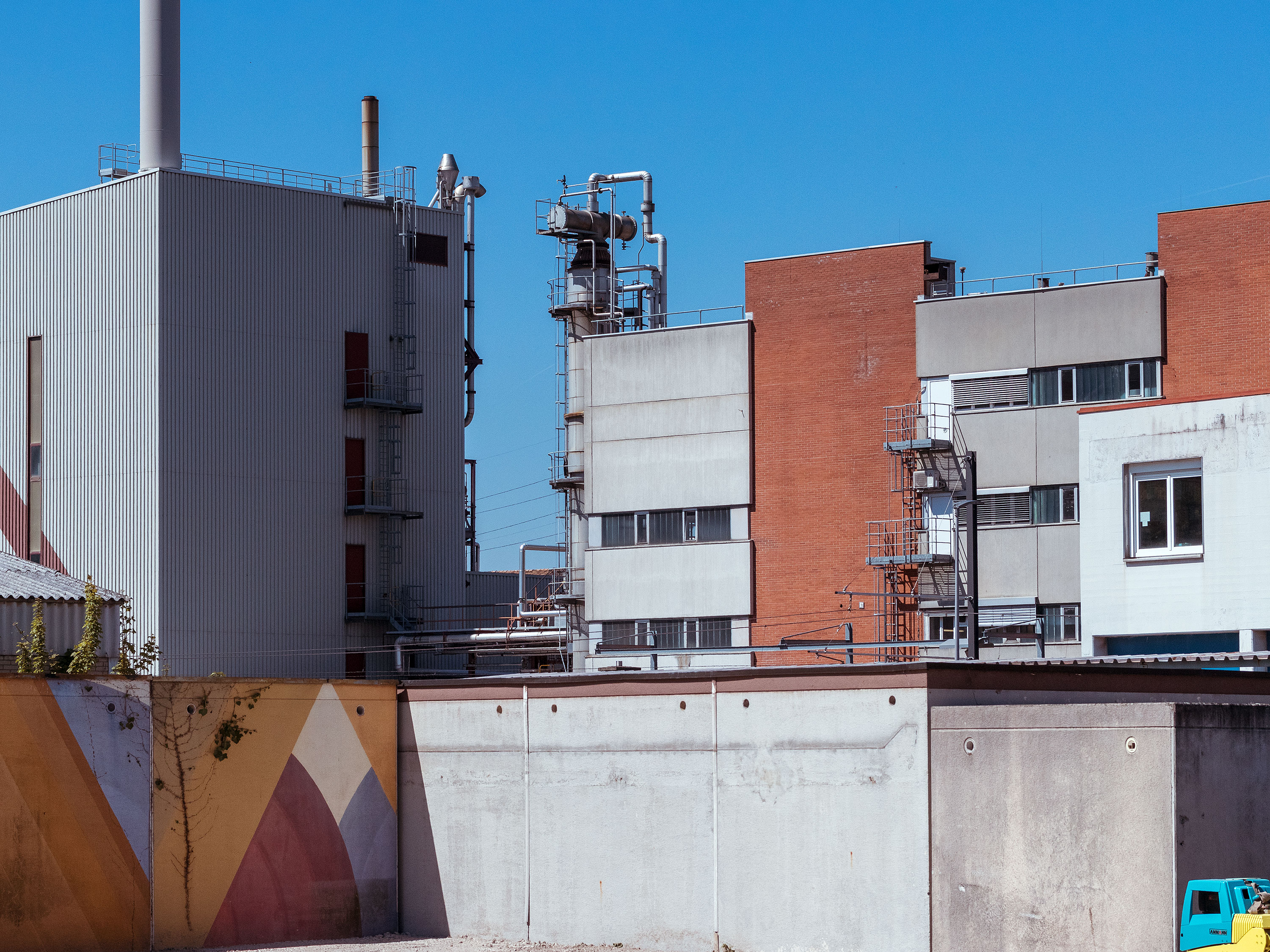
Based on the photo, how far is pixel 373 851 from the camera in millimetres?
28531

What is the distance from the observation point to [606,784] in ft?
86.1

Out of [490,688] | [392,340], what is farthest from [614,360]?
[490,688]

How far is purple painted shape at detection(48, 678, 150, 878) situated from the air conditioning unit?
31.1 m

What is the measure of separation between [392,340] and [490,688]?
3543 cm

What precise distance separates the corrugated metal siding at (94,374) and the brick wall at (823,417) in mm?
18535

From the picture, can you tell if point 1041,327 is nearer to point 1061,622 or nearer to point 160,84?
point 1061,622

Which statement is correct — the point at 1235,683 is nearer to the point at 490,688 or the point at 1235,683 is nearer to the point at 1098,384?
the point at 490,688

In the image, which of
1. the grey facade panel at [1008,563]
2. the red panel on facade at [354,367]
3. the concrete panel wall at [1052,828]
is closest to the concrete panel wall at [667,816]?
the concrete panel wall at [1052,828]

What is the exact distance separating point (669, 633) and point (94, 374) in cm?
1977

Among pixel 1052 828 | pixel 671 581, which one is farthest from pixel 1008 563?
pixel 1052 828

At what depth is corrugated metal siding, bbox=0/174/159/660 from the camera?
55.2m

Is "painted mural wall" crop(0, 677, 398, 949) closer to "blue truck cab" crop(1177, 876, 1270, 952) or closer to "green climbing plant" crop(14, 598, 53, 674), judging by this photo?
"green climbing plant" crop(14, 598, 53, 674)

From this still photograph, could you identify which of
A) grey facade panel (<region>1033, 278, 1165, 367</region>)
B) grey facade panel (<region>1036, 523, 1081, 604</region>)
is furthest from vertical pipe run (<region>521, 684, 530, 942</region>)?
grey facade panel (<region>1033, 278, 1165, 367</region>)

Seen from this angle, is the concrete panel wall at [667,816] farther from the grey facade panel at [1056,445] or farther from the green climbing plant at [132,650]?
the grey facade panel at [1056,445]
